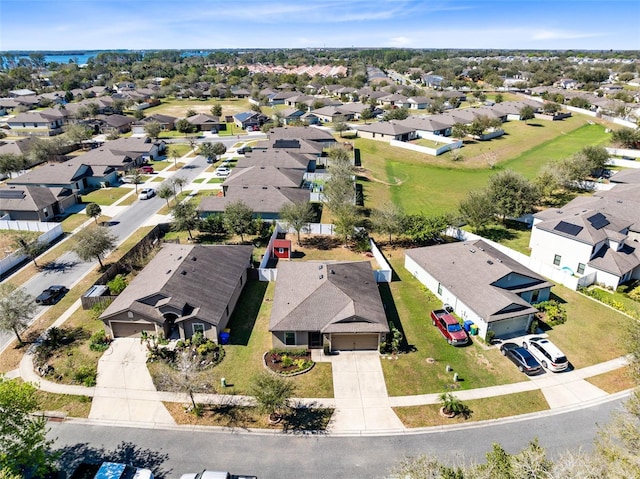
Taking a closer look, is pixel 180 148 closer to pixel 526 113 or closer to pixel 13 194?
pixel 13 194

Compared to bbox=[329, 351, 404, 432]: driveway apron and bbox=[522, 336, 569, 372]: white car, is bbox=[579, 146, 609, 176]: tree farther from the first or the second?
bbox=[329, 351, 404, 432]: driveway apron

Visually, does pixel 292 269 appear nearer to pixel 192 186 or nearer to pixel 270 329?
pixel 270 329

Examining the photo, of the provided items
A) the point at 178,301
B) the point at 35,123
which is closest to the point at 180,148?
the point at 35,123

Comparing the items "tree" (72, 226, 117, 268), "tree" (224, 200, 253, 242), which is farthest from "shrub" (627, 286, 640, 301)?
"tree" (72, 226, 117, 268)

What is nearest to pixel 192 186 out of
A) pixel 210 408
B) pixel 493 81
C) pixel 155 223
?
pixel 155 223

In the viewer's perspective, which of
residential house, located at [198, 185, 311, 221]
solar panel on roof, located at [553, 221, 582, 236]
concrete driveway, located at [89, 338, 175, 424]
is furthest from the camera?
residential house, located at [198, 185, 311, 221]
